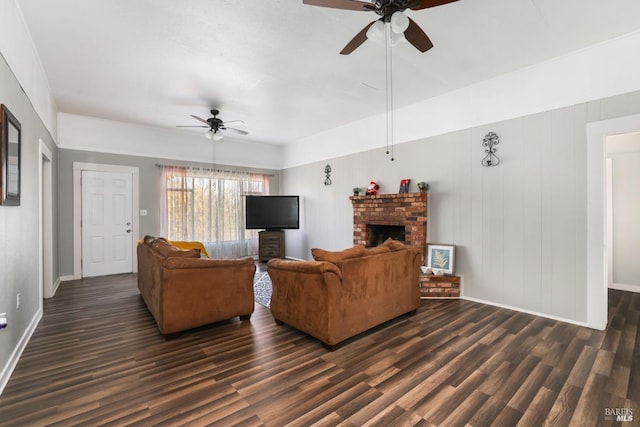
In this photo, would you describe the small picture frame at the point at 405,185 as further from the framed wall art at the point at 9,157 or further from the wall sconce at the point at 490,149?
the framed wall art at the point at 9,157

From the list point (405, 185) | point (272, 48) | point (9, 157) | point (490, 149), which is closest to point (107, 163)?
point (9, 157)

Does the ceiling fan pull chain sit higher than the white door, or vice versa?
the ceiling fan pull chain

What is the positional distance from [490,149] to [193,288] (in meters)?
3.92

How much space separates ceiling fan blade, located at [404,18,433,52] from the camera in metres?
2.24

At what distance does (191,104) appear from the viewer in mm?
4680

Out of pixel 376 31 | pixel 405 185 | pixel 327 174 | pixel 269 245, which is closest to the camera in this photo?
pixel 376 31

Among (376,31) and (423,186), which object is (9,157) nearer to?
(376,31)

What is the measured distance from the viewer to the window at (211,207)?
6.19m

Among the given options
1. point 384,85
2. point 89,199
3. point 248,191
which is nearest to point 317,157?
point 248,191

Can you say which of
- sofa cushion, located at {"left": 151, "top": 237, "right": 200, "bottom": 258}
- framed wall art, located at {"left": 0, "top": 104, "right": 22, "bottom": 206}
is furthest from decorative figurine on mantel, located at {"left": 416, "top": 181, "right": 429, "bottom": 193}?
framed wall art, located at {"left": 0, "top": 104, "right": 22, "bottom": 206}

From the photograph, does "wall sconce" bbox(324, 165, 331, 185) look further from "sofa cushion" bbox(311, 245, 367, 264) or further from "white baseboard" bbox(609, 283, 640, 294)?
"white baseboard" bbox(609, 283, 640, 294)

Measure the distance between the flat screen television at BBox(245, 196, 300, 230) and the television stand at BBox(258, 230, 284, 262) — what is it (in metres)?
0.14

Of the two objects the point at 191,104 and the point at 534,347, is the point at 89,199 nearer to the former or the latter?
the point at 191,104

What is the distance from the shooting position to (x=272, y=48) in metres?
3.08
